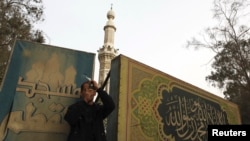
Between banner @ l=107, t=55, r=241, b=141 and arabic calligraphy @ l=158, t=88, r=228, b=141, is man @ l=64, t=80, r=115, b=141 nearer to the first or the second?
banner @ l=107, t=55, r=241, b=141

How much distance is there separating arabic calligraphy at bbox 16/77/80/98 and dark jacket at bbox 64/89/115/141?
58cm

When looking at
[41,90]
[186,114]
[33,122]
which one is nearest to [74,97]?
[41,90]

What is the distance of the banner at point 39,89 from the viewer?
2.77 m

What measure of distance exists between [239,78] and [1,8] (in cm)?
1058

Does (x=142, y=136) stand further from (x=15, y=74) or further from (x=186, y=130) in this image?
(x=15, y=74)

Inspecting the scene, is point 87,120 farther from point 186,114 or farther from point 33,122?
point 186,114

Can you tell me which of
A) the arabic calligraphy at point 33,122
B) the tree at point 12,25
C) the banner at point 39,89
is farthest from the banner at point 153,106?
the tree at point 12,25

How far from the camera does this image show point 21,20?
9.82m

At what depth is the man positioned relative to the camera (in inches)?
96.1

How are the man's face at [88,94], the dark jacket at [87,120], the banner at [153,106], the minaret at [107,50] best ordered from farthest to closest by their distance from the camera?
1. the minaret at [107,50]
2. the banner at [153,106]
3. the man's face at [88,94]
4. the dark jacket at [87,120]

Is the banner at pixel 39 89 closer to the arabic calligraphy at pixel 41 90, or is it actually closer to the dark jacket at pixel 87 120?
the arabic calligraphy at pixel 41 90

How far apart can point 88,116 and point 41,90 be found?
0.82 m

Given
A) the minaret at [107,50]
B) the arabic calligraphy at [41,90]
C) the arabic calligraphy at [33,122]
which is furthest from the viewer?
the minaret at [107,50]

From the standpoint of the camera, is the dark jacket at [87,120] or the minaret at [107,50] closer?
the dark jacket at [87,120]
